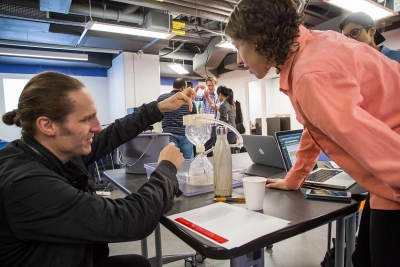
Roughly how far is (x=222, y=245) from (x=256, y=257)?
24 cm

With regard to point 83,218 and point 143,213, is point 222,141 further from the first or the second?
Result: point 83,218

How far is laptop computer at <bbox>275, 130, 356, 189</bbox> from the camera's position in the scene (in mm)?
1138

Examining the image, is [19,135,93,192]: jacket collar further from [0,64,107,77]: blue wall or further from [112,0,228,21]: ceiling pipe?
[0,64,107,77]: blue wall

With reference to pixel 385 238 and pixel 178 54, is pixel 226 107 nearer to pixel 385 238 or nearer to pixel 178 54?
pixel 178 54

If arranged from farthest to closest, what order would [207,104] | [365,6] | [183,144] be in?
[207,104], [183,144], [365,6]

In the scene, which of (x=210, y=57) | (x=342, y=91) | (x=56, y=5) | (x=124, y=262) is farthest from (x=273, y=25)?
(x=210, y=57)

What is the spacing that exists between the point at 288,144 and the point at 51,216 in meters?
1.16

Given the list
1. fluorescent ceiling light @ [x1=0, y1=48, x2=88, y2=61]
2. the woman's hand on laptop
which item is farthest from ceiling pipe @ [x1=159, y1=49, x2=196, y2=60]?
the woman's hand on laptop

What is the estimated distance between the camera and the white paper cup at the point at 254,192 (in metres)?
0.85

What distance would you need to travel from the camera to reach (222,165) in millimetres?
989

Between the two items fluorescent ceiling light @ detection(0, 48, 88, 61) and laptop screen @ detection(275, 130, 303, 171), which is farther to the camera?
fluorescent ceiling light @ detection(0, 48, 88, 61)

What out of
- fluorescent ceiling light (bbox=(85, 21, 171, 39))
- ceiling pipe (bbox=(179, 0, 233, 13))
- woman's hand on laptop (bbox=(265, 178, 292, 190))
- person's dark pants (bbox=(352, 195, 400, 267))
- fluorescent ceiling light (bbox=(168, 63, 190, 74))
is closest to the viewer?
person's dark pants (bbox=(352, 195, 400, 267))

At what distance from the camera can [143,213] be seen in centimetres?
75

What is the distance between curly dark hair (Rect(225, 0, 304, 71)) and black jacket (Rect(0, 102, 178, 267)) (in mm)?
566
